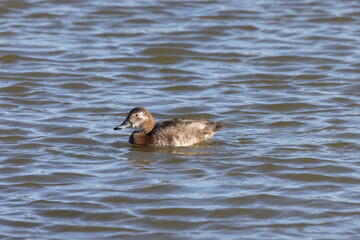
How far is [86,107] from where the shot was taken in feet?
41.7

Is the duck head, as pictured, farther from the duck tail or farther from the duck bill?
the duck tail

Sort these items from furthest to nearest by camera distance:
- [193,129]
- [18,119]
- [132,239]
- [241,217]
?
[18,119], [193,129], [241,217], [132,239]

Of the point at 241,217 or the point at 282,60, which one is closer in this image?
the point at 241,217

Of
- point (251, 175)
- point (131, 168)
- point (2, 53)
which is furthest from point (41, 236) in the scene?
point (2, 53)

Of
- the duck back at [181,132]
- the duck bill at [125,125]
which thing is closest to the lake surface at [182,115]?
the duck back at [181,132]

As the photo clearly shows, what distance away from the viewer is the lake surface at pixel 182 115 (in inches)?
321

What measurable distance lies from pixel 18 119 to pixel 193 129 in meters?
3.10

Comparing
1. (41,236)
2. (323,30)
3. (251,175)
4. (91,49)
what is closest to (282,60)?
(323,30)

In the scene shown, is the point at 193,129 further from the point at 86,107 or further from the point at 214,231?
the point at 214,231

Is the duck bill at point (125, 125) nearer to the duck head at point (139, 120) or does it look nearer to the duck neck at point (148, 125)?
the duck head at point (139, 120)

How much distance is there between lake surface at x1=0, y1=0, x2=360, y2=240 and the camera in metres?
8.16

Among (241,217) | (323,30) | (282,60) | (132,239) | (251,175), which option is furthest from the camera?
(323,30)

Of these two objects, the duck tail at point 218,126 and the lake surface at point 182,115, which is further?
the duck tail at point 218,126

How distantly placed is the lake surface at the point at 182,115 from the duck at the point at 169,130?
6.0 inches
